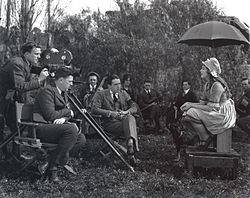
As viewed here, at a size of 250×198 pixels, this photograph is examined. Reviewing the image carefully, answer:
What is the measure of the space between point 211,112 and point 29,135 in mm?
2556

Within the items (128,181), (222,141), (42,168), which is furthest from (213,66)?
(42,168)

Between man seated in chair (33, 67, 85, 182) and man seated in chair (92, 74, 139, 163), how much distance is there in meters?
0.96

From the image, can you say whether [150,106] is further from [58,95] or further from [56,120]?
[56,120]

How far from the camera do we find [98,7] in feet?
44.6

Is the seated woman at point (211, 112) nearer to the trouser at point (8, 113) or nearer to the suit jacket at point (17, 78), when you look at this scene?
the suit jacket at point (17, 78)

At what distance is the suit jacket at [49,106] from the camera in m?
5.18

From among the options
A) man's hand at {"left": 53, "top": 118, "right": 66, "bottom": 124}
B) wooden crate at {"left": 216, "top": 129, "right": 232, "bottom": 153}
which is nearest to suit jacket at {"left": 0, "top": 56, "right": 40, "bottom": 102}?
man's hand at {"left": 53, "top": 118, "right": 66, "bottom": 124}

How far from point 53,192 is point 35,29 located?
654cm

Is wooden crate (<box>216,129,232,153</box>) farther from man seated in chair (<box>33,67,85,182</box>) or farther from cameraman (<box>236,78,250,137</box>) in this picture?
cameraman (<box>236,78,250,137</box>)

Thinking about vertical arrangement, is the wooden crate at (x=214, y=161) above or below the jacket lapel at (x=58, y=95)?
below

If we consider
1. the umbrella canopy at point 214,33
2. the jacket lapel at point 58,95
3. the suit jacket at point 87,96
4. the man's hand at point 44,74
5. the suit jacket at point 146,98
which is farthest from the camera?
the suit jacket at point 146,98

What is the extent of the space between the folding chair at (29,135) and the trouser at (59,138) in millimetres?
87

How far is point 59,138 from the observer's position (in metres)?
5.11

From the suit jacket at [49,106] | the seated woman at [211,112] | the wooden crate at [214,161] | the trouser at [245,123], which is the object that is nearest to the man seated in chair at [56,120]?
the suit jacket at [49,106]
